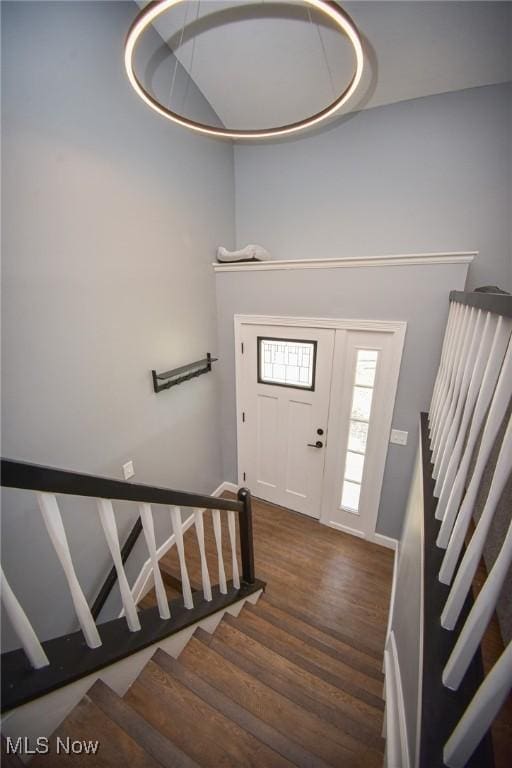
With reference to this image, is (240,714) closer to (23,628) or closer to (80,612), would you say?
(80,612)

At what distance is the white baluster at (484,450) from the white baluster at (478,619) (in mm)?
121

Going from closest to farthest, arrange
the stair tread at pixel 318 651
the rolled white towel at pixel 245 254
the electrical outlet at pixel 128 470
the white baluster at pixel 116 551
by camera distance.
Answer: the white baluster at pixel 116 551, the stair tread at pixel 318 651, the electrical outlet at pixel 128 470, the rolled white towel at pixel 245 254

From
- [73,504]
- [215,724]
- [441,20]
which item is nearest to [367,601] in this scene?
[215,724]

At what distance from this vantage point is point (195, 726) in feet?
3.31

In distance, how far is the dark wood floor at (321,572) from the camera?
2032 millimetres

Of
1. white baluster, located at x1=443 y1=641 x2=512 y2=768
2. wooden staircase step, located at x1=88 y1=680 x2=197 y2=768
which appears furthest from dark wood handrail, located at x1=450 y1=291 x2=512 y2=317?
wooden staircase step, located at x1=88 y1=680 x2=197 y2=768

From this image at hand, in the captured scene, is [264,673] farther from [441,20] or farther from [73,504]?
[441,20]

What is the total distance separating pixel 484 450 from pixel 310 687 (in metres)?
1.60

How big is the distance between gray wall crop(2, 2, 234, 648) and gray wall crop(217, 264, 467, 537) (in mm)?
660

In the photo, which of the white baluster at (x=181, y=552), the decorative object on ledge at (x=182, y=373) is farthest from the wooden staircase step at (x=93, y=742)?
the decorative object on ledge at (x=182, y=373)

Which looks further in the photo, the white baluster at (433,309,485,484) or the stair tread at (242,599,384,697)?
the stair tread at (242,599,384,697)

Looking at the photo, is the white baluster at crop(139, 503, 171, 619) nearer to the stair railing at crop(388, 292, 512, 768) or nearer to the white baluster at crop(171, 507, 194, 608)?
the white baluster at crop(171, 507, 194, 608)

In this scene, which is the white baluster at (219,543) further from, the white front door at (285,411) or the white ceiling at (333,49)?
the white ceiling at (333,49)

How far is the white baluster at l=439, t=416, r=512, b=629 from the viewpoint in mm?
529
